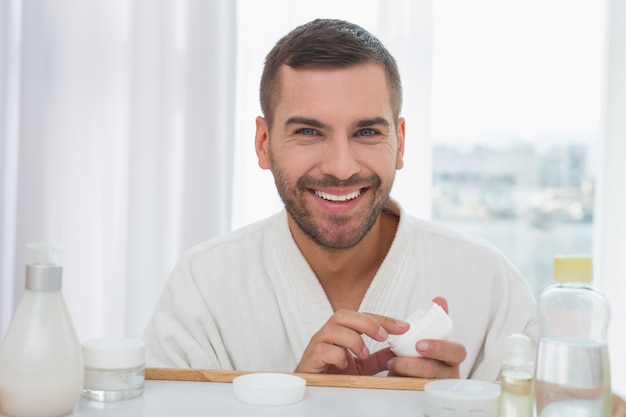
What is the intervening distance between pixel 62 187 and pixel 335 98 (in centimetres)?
134

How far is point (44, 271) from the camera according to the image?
77 centimetres

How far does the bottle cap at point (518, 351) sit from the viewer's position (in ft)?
2.37

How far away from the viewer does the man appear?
1.21 metres

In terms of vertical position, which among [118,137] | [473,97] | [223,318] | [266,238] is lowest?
[223,318]

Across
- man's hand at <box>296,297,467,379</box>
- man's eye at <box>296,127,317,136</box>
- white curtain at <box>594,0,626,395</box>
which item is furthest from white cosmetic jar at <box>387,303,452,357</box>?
white curtain at <box>594,0,626,395</box>

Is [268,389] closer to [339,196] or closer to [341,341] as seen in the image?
[341,341]

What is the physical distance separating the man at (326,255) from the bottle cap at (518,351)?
19.9 inches

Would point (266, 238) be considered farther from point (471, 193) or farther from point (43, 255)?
point (471, 193)

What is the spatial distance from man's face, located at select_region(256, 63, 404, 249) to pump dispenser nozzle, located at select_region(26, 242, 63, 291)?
538 mm

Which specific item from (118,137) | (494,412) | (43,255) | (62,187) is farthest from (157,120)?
(494,412)

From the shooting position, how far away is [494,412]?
765 millimetres

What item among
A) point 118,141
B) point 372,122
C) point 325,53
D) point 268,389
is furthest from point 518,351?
point 118,141

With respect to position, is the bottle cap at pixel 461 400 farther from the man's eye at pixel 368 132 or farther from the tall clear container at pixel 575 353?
the man's eye at pixel 368 132

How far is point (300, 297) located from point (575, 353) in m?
0.67
